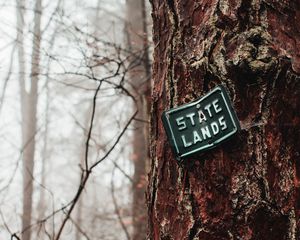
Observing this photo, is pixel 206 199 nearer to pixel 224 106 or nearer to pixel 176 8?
pixel 224 106

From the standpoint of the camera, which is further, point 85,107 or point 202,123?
point 85,107

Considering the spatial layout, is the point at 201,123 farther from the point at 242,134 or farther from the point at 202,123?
the point at 242,134

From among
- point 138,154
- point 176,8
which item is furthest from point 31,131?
point 176,8

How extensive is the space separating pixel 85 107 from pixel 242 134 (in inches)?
623

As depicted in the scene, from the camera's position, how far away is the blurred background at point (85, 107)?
284 cm

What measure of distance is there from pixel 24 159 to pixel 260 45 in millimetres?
8765

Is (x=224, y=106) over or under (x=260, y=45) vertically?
Answer: under

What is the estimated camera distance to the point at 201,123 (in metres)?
1.11

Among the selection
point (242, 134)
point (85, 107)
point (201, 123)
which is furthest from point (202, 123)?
point (85, 107)

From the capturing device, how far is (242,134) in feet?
3.46

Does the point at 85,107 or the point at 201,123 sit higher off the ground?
the point at 85,107

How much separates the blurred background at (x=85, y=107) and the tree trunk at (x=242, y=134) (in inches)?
53.7

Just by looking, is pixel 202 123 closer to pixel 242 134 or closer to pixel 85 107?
pixel 242 134

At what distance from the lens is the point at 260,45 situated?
106cm
